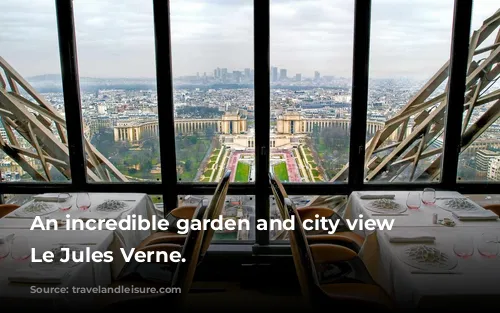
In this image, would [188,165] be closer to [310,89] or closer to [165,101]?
[165,101]

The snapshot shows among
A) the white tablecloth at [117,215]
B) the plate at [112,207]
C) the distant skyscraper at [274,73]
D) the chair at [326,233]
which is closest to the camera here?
the white tablecloth at [117,215]

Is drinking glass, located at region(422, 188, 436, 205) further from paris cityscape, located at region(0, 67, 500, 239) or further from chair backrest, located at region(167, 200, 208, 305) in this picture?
chair backrest, located at region(167, 200, 208, 305)

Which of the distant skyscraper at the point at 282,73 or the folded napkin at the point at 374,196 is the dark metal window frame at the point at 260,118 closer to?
the distant skyscraper at the point at 282,73

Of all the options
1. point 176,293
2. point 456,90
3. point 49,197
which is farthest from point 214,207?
point 456,90

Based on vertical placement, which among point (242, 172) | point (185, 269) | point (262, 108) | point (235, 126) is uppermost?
point (262, 108)

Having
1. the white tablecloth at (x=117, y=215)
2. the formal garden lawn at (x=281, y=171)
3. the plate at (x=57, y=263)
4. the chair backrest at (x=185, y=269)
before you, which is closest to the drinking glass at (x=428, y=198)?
the formal garden lawn at (x=281, y=171)

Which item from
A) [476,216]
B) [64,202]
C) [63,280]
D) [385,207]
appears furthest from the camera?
[64,202]
